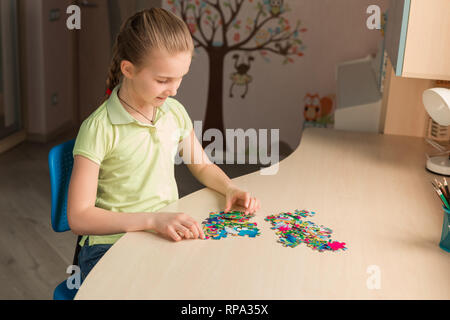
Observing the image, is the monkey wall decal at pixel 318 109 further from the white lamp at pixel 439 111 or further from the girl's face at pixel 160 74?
the girl's face at pixel 160 74

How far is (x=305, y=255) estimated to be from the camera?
4.08 feet

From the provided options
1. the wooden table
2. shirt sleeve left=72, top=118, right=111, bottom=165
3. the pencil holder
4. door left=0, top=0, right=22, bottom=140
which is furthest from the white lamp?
door left=0, top=0, right=22, bottom=140

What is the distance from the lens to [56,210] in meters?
1.59

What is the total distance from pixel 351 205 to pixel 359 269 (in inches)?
15.2

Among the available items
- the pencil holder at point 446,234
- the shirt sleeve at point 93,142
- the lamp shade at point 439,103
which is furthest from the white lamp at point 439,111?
the shirt sleeve at point 93,142

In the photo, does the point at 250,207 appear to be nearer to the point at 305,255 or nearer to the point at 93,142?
the point at 305,255

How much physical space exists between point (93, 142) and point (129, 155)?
133 millimetres

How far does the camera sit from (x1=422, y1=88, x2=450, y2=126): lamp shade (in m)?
1.76

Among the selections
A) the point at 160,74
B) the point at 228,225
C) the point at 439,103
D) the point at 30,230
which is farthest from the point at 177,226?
the point at 30,230

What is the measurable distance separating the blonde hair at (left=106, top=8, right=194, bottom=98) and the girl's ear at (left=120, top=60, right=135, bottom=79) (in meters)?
0.01

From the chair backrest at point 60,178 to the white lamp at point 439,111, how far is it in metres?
1.14

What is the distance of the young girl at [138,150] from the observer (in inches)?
52.8

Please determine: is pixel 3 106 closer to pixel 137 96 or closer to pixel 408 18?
pixel 137 96
